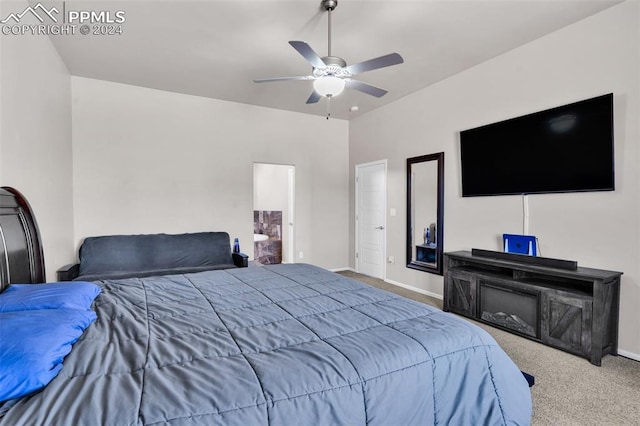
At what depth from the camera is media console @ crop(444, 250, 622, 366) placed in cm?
259

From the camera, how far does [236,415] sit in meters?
0.98

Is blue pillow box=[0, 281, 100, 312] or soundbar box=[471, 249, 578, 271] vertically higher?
blue pillow box=[0, 281, 100, 312]

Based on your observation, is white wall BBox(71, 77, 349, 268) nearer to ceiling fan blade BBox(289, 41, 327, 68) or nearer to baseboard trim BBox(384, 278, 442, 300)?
baseboard trim BBox(384, 278, 442, 300)

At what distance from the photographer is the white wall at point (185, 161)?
14.1ft

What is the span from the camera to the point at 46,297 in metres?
1.55

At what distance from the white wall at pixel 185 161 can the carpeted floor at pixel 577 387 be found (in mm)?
3791

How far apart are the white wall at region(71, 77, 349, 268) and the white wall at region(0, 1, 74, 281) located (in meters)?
0.27

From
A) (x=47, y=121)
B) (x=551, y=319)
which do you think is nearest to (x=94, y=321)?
(x=47, y=121)

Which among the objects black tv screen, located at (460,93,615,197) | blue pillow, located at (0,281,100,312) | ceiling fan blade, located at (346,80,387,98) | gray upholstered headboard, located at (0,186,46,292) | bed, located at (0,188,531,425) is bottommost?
bed, located at (0,188,531,425)

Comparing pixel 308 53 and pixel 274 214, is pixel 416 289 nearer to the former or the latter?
pixel 274 214

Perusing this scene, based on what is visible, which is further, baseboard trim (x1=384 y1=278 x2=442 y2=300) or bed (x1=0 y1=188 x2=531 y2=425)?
baseboard trim (x1=384 y1=278 x2=442 y2=300)

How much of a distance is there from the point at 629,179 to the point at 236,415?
3419 mm

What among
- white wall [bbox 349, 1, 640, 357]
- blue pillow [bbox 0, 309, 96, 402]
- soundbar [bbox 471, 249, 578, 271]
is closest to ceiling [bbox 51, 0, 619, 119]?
white wall [bbox 349, 1, 640, 357]

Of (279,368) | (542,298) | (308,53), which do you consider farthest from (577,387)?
(308,53)
